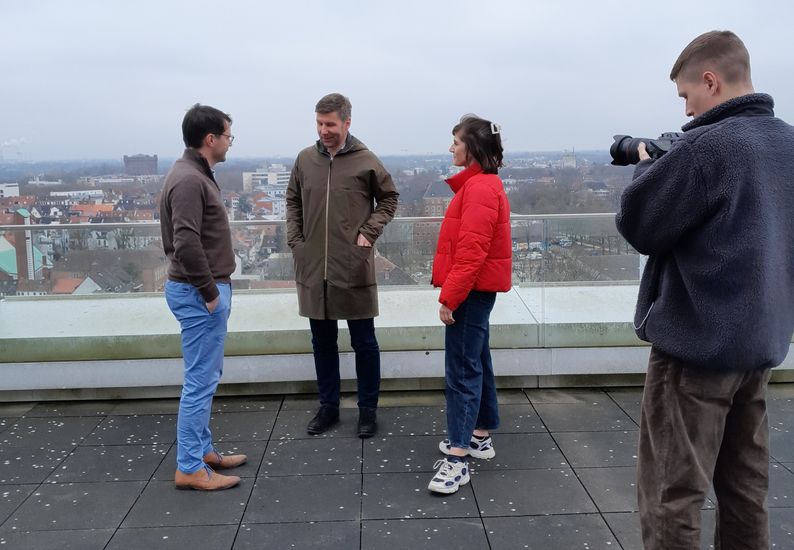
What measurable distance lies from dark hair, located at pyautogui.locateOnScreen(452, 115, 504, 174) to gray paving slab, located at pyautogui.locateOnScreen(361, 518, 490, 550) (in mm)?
1650

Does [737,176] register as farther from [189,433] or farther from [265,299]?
[265,299]

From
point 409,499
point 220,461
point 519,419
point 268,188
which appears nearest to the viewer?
point 409,499

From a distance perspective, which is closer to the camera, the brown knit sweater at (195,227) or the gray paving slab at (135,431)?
the brown knit sweater at (195,227)

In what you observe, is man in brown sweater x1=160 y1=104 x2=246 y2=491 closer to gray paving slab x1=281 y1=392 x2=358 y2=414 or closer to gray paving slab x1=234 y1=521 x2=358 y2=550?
gray paving slab x1=234 y1=521 x2=358 y2=550

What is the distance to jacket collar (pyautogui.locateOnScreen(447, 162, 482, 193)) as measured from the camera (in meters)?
3.96

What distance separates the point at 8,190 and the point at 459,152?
3.27 meters

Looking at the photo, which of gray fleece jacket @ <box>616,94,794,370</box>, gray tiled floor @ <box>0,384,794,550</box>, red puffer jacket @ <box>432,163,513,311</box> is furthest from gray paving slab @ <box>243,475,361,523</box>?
gray fleece jacket @ <box>616,94,794,370</box>

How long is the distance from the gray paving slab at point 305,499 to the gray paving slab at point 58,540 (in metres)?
0.62

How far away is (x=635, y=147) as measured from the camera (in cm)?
277

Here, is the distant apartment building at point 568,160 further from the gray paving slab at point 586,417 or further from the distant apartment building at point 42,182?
the distant apartment building at point 42,182

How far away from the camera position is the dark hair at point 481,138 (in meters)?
3.91

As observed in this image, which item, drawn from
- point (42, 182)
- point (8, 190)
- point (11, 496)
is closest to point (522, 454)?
point (11, 496)

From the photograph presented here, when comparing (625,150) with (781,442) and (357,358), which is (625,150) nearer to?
(357,358)

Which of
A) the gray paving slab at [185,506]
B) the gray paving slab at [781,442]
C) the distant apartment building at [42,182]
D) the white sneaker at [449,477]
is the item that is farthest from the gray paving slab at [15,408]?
the white sneaker at [449,477]
